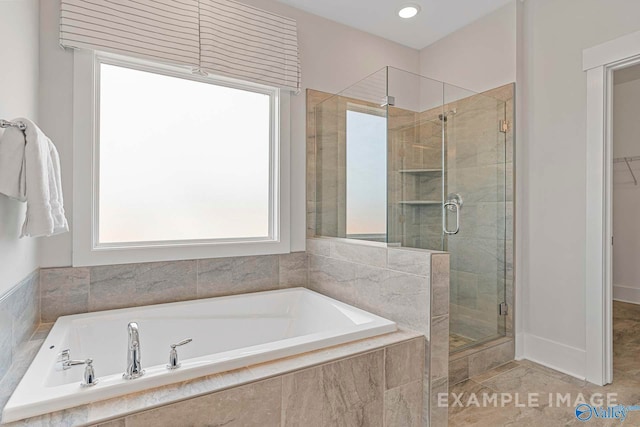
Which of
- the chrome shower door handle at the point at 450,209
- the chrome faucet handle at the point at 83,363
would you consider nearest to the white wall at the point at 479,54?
the chrome shower door handle at the point at 450,209

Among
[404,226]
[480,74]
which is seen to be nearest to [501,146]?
[480,74]

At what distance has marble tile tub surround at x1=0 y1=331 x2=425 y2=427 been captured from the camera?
116 centimetres

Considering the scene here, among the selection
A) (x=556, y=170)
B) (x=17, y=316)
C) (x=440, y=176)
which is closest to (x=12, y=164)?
(x=17, y=316)

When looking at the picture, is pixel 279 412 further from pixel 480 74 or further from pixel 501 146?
pixel 480 74

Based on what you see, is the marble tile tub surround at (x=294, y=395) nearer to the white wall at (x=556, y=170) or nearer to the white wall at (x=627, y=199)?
the white wall at (x=556, y=170)

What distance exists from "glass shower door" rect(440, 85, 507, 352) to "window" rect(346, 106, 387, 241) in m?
0.60

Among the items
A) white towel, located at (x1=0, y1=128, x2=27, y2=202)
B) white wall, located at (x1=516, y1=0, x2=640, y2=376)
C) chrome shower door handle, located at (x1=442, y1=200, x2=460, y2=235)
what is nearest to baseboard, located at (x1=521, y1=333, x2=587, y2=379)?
white wall, located at (x1=516, y1=0, x2=640, y2=376)

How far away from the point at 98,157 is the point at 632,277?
5370 millimetres

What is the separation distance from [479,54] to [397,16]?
751 mm

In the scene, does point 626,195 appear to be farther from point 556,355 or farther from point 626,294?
point 556,355

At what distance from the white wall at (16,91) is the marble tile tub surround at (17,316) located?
5 cm

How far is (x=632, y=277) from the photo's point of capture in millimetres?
4117

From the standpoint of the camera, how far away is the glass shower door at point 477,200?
8.99 feet

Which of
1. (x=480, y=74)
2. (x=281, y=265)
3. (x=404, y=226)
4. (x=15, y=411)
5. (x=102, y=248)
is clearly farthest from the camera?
(x=480, y=74)
